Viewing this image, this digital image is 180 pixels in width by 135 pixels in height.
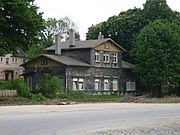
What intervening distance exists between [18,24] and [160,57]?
1106 inches

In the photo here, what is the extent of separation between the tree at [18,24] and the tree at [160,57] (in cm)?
2406

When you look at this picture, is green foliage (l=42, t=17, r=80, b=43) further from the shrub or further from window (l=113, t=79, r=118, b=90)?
the shrub

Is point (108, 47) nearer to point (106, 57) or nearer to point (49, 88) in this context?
point (106, 57)

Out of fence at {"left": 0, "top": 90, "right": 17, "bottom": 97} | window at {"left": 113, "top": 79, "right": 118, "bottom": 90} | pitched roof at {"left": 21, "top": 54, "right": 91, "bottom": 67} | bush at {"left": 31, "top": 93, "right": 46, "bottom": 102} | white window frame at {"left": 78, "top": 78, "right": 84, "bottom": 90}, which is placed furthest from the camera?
window at {"left": 113, "top": 79, "right": 118, "bottom": 90}

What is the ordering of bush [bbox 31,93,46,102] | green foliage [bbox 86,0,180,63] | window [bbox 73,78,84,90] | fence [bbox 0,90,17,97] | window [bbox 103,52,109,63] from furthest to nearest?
green foliage [bbox 86,0,180,63], window [bbox 103,52,109,63], window [bbox 73,78,84,90], bush [bbox 31,93,46,102], fence [bbox 0,90,17,97]

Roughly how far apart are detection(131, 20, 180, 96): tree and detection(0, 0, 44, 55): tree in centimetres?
2406

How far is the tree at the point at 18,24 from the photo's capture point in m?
38.2

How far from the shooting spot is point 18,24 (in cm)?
3981

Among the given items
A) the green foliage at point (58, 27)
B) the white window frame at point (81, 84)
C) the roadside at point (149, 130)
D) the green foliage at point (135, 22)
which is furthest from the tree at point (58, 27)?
the roadside at point (149, 130)

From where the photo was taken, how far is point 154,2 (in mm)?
79938

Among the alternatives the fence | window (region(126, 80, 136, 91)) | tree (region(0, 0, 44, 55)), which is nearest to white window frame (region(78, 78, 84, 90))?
window (region(126, 80, 136, 91))

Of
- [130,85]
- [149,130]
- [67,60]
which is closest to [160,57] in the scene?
[130,85]

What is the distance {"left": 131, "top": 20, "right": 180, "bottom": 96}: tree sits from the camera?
202 ft

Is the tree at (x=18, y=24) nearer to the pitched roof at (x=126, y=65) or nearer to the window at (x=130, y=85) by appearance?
the pitched roof at (x=126, y=65)
